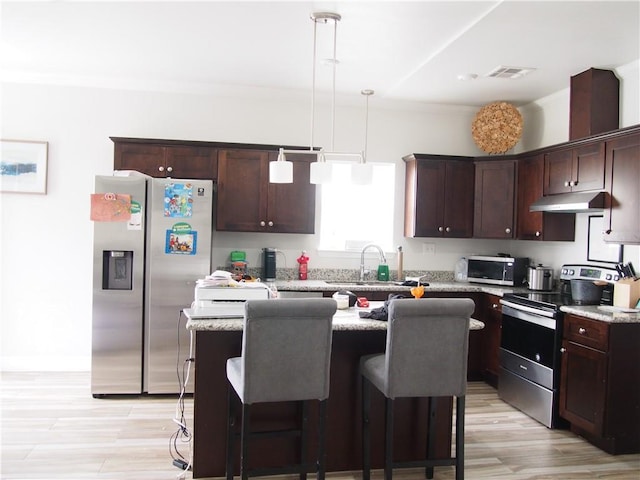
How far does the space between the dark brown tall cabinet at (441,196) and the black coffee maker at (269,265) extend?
139cm

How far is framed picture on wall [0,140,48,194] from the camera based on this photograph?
458 centimetres

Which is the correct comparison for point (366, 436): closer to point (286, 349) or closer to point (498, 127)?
point (286, 349)

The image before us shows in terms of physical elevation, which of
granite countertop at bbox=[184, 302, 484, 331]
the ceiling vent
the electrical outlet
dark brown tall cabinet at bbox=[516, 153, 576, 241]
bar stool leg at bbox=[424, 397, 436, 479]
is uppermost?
the ceiling vent

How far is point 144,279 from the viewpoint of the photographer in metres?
4.09

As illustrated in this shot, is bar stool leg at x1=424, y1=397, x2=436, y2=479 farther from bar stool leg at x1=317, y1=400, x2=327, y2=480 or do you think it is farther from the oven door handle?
the oven door handle

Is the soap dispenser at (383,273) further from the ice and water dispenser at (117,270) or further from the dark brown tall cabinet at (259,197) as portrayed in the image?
the ice and water dispenser at (117,270)

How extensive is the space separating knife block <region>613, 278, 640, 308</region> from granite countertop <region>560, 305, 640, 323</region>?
9cm

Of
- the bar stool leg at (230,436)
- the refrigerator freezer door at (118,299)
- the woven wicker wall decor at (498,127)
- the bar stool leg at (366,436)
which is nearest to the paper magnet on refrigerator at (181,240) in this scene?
the refrigerator freezer door at (118,299)

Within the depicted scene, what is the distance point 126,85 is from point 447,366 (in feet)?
12.8

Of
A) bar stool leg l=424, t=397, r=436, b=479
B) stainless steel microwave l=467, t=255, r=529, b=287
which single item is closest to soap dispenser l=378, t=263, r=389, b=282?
stainless steel microwave l=467, t=255, r=529, b=287

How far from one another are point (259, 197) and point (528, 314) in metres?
2.48

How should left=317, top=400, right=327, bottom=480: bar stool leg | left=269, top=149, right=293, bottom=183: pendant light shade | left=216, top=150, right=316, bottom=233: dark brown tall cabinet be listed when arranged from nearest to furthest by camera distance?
left=317, top=400, right=327, bottom=480: bar stool leg < left=269, top=149, right=293, bottom=183: pendant light shade < left=216, top=150, right=316, bottom=233: dark brown tall cabinet

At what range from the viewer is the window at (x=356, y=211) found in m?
5.19

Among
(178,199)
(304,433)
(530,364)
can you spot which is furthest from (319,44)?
(530,364)
